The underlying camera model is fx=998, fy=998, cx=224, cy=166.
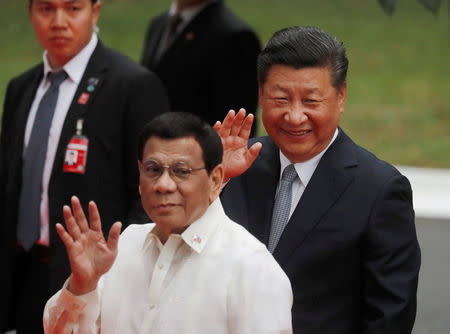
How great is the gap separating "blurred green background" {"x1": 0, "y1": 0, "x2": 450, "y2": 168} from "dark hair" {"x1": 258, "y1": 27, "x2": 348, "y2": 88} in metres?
4.16

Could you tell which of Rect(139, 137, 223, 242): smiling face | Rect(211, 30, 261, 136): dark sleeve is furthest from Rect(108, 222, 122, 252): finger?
Rect(211, 30, 261, 136): dark sleeve

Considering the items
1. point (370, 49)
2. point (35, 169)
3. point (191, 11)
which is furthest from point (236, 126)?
point (370, 49)

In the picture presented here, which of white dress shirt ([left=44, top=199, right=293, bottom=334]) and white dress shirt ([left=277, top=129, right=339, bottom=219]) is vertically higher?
white dress shirt ([left=277, top=129, right=339, bottom=219])

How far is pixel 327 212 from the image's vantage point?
271cm

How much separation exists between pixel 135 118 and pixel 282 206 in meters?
1.07

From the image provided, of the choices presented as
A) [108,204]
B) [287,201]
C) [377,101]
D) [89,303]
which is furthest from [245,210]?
[377,101]

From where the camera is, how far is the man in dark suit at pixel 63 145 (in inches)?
144

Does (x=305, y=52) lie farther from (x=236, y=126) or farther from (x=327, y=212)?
(x=327, y=212)

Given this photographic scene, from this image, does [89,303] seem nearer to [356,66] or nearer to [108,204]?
[108,204]

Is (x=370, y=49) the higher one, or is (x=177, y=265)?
(x=370, y=49)

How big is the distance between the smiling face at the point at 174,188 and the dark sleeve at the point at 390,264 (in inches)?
21.5

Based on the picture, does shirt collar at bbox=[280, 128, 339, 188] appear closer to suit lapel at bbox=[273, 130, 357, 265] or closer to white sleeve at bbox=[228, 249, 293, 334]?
suit lapel at bbox=[273, 130, 357, 265]

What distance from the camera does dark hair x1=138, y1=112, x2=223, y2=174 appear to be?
2.32 meters

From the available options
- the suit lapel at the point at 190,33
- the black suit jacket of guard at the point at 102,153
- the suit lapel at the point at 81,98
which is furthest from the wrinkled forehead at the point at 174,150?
the suit lapel at the point at 190,33
